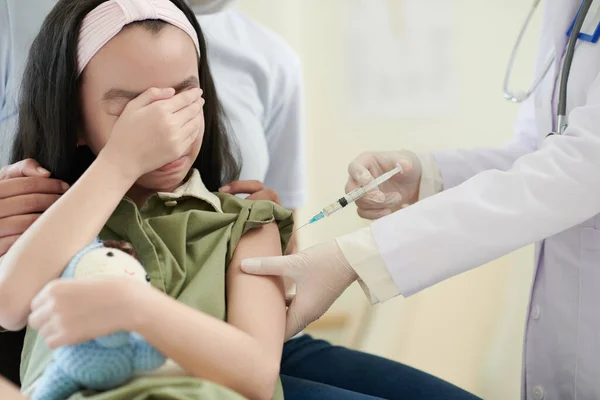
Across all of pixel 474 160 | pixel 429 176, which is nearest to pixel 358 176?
pixel 429 176

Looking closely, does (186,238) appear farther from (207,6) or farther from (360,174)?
(207,6)

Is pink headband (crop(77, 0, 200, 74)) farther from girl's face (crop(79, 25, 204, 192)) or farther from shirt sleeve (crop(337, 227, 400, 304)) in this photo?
shirt sleeve (crop(337, 227, 400, 304))

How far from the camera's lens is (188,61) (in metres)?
1.20

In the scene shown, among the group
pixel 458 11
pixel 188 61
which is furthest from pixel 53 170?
pixel 458 11

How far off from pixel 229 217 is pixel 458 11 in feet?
5.84

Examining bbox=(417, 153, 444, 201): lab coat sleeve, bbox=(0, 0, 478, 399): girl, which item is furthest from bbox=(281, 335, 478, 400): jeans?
bbox=(417, 153, 444, 201): lab coat sleeve

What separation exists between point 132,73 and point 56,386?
1.77 feet

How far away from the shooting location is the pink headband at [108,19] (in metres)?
1.14

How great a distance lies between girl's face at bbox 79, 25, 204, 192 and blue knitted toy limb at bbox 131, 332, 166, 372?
15.1 inches

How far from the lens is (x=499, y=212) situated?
115 cm

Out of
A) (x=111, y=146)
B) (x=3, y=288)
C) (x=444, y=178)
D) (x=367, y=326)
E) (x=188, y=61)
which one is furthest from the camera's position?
(x=367, y=326)

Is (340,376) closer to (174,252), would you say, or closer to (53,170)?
(174,252)

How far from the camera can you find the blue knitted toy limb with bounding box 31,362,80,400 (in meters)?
0.90

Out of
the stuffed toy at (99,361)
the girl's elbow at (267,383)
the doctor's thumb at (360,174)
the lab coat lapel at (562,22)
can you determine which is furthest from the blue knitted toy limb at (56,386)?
the lab coat lapel at (562,22)
